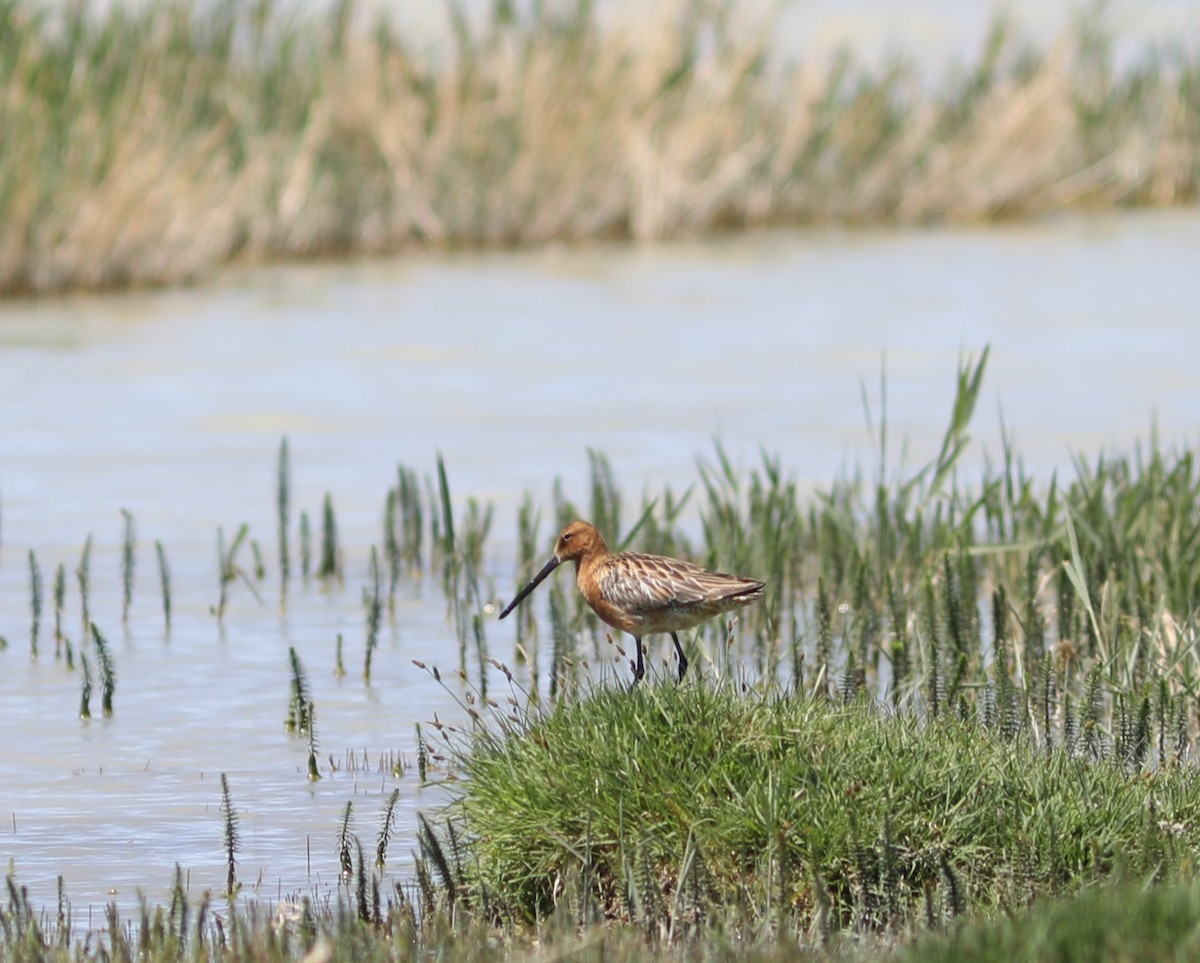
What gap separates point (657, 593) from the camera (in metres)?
5.21

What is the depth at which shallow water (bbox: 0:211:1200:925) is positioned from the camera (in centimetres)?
531

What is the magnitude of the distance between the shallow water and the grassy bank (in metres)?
0.43

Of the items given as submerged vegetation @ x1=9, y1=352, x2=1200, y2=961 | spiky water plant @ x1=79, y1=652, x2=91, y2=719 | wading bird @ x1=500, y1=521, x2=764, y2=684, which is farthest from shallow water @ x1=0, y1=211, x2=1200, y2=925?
wading bird @ x1=500, y1=521, x2=764, y2=684

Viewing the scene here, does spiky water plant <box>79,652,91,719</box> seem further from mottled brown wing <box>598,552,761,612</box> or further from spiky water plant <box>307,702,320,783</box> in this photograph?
mottled brown wing <box>598,552,761,612</box>

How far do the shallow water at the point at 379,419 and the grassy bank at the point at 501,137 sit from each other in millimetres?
426

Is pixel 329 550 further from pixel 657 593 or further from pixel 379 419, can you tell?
pixel 379 419

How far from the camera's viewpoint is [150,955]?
12.4ft

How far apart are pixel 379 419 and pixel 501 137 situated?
6.13 metres

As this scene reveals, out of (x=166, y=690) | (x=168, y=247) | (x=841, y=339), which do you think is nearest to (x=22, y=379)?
(x=168, y=247)

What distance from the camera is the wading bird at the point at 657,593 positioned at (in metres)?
5.19

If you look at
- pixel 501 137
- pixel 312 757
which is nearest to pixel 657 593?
pixel 312 757

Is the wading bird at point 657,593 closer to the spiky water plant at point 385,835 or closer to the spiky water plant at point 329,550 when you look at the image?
the spiky water plant at point 385,835

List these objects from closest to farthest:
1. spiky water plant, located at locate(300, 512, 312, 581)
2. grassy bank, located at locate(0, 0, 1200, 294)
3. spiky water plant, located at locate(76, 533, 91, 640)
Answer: spiky water plant, located at locate(76, 533, 91, 640), spiky water plant, located at locate(300, 512, 312, 581), grassy bank, located at locate(0, 0, 1200, 294)

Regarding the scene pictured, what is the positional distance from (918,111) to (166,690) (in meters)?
A: 13.7
